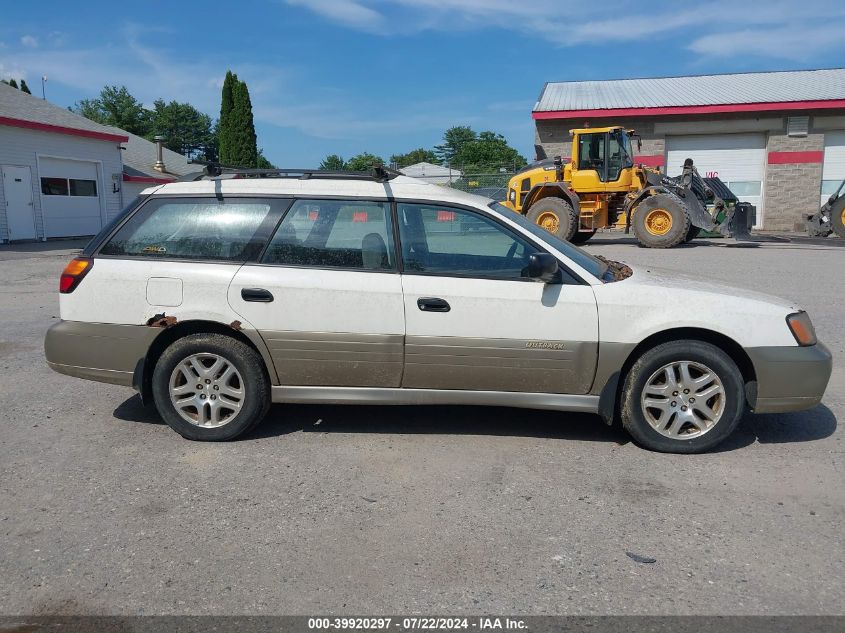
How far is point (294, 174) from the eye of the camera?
4.75m

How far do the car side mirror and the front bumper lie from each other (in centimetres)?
128

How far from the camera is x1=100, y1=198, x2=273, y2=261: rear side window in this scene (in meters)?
4.50

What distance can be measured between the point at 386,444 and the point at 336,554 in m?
1.36

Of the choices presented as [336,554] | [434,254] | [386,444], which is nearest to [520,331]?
[434,254]

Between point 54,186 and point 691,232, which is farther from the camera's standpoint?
point 54,186

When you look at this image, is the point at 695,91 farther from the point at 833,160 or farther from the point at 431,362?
the point at 431,362

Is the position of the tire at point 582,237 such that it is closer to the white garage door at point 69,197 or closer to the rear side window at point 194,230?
the rear side window at point 194,230

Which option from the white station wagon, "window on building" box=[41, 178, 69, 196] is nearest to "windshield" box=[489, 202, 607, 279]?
the white station wagon

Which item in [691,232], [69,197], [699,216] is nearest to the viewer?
[699,216]

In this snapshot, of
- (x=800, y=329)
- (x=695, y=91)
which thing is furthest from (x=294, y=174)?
(x=695, y=91)

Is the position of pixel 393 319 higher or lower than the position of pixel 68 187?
lower

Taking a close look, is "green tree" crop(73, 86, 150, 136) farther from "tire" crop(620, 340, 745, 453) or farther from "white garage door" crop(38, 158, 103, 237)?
"tire" crop(620, 340, 745, 453)

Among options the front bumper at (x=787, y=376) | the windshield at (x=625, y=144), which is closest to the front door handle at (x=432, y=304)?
the front bumper at (x=787, y=376)

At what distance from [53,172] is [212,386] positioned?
76.4ft
